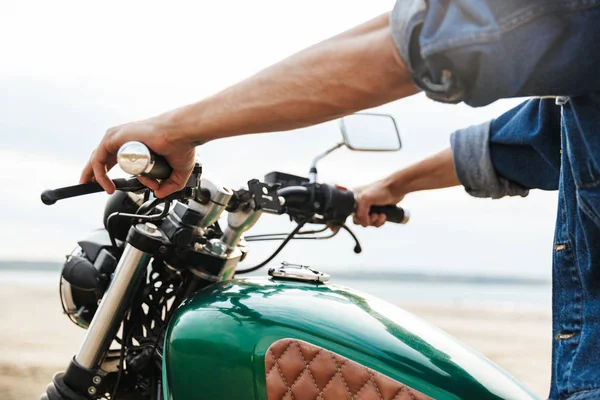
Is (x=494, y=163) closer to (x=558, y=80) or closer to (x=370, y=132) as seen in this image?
(x=370, y=132)

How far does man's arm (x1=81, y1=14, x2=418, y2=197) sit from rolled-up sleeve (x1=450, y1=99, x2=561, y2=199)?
77cm

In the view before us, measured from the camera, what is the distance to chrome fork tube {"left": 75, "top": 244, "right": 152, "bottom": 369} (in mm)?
1671

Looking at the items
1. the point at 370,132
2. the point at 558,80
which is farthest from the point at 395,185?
the point at 558,80

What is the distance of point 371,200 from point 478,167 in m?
0.38

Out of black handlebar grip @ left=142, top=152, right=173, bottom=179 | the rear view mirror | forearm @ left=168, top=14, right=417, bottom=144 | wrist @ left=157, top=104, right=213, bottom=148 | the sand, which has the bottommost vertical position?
the sand

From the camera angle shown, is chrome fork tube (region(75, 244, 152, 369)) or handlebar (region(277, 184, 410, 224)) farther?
handlebar (region(277, 184, 410, 224))

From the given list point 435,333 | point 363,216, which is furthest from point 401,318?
point 363,216

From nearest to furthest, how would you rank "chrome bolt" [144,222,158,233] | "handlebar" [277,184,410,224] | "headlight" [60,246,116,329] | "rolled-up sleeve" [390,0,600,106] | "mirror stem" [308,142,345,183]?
Answer: "rolled-up sleeve" [390,0,600,106] < "chrome bolt" [144,222,158,233] < "headlight" [60,246,116,329] < "handlebar" [277,184,410,224] < "mirror stem" [308,142,345,183]

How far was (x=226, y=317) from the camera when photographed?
1.47m

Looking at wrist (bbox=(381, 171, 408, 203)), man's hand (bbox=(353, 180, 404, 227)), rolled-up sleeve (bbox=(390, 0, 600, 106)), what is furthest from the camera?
wrist (bbox=(381, 171, 408, 203))

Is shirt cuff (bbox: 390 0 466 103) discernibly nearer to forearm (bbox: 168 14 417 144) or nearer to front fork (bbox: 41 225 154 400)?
forearm (bbox: 168 14 417 144)

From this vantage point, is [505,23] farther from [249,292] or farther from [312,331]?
[249,292]

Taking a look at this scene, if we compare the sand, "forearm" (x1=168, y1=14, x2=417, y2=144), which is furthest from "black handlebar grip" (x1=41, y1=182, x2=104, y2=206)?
the sand

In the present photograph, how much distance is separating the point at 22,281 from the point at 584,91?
15457 millimetres
